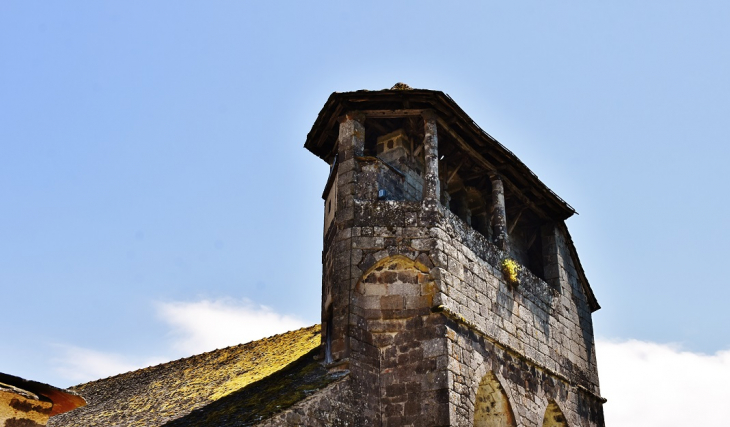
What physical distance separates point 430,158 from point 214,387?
4.97m

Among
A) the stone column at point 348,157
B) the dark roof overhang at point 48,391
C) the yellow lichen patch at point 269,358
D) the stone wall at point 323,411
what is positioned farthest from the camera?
the yellow lichen patch at point 269,358

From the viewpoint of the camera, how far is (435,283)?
11.1 m

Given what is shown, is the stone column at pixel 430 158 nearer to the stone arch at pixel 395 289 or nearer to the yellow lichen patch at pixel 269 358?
the stone arch at pixel 395 289

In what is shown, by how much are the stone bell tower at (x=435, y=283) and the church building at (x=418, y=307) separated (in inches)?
0.8

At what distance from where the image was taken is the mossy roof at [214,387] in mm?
10492

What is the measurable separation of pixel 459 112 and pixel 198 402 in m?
5.74

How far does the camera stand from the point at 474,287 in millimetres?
11758

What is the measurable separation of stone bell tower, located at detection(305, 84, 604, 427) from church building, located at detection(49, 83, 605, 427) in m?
0.02

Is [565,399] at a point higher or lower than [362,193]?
lower

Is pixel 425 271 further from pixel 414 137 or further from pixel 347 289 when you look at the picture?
pixel 414 137

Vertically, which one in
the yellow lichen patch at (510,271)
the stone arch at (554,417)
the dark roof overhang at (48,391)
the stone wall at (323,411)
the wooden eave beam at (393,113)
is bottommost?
the dark roof overhang at (48,391)

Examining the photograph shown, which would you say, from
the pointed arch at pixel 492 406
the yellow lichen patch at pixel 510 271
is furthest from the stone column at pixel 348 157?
the pointed arch at pixel 492 406

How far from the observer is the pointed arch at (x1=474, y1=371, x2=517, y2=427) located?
37.7 feet

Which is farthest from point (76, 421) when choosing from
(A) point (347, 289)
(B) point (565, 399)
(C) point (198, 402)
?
(B) point (565, 399)
